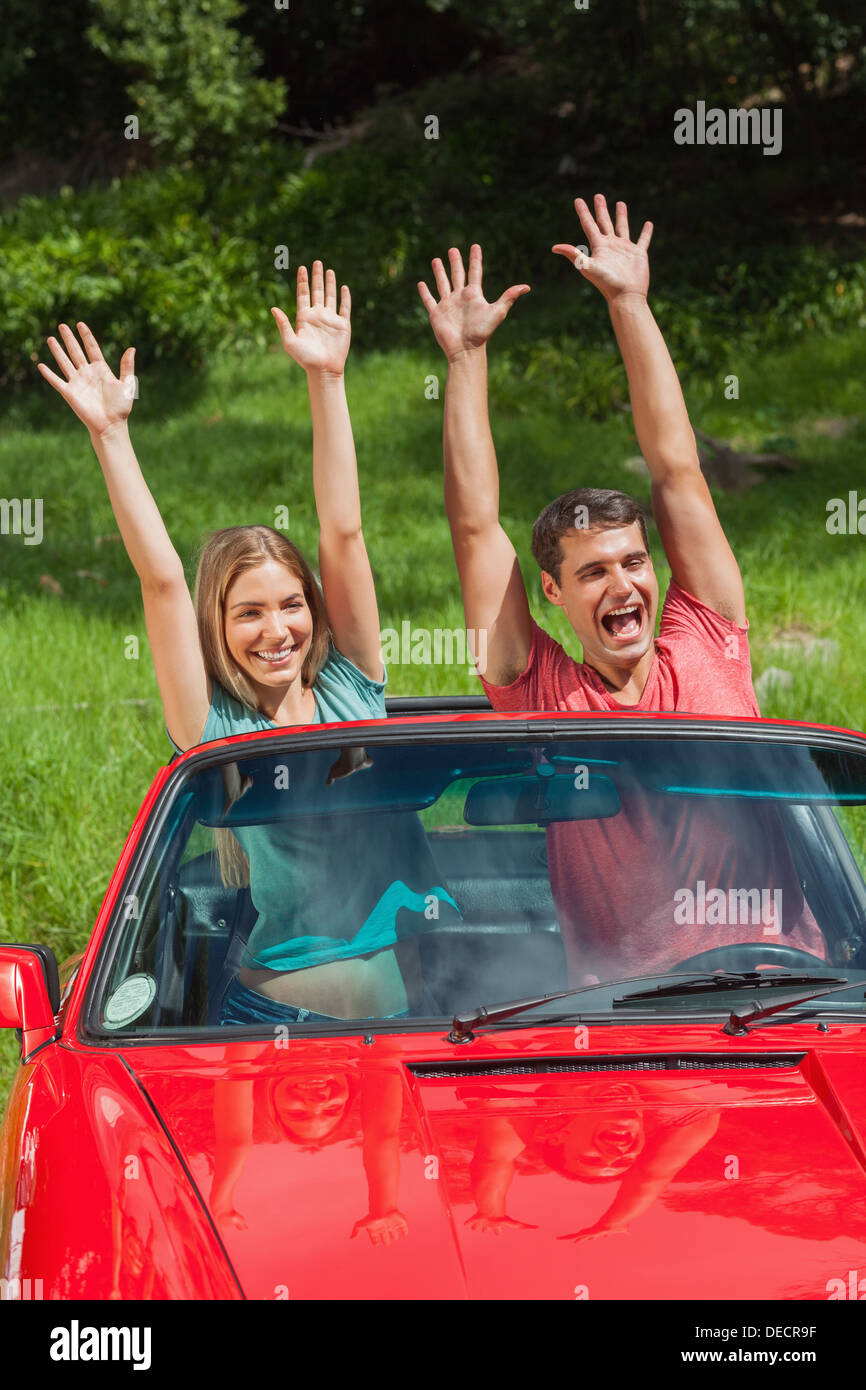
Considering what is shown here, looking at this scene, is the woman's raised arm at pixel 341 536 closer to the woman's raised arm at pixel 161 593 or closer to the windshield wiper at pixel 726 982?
the woman's raised arm at pixel 161 593

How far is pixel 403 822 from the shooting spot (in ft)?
8.27

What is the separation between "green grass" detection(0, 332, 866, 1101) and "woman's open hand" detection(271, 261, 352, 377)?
2.51 meters

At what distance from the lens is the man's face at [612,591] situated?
3027 millimetres

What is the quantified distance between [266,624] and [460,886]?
79 cm

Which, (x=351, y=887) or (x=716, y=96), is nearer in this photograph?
(x=351, y=887)

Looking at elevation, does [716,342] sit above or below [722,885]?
above

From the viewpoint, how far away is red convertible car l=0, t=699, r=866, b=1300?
163cm

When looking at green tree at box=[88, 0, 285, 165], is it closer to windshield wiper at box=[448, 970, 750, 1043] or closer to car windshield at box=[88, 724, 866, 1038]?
car windshield at box=[88, 724, 866, 1038]

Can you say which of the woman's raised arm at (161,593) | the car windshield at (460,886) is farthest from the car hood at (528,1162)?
the woman's raised arm at (161,593)

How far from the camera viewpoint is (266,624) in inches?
120
